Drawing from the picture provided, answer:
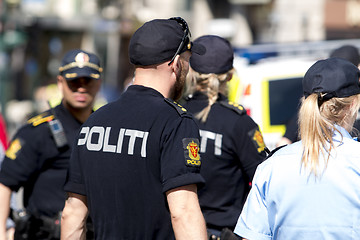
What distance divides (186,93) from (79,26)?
75.3ft

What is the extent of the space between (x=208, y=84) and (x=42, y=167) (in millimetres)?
1233

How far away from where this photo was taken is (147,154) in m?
2.84

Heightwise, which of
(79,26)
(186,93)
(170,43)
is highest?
(170,43)

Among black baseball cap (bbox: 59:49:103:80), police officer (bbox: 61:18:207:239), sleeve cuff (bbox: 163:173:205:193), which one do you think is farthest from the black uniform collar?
sleeve cuff (bbox: 163:173:205:193)

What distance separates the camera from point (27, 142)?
433 cm

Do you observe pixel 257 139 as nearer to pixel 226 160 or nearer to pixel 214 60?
pixel 226 160

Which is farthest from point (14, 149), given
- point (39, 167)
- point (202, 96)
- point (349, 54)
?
point (349, 54)

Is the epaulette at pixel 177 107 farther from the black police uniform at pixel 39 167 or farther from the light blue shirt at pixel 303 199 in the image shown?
the black police uniform at pixel 39 167

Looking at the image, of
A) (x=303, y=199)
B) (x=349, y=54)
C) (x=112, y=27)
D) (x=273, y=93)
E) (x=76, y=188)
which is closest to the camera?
(x=303, y=199)

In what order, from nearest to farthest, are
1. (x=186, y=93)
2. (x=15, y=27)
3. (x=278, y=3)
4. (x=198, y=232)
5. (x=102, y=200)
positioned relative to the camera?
(x=198, y=232) → (x=102, y=200) → (x=186, y=93) → (x=15, y=27) → (x=278, y=3)

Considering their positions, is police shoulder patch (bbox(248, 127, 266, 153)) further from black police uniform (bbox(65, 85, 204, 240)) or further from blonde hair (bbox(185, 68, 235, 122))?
black police uniform (bbox(65, 85, 204, 240))

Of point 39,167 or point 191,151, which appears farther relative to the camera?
point 39,167

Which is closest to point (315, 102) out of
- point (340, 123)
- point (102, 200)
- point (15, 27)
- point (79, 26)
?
point (340, 123)

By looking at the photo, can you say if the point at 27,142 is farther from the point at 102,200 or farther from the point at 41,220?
the point at 102,200
